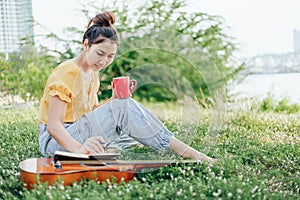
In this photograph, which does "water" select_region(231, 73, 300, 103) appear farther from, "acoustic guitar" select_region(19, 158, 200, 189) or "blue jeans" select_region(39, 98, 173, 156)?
"acoustic guitar" select_region(19, 158, 200, 189)

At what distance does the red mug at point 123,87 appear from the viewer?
3.09 metres

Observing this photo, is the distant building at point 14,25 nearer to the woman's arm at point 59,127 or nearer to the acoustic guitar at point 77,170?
the woman's arm at point 59,127

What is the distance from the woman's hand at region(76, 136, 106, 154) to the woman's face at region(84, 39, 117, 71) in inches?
17.9

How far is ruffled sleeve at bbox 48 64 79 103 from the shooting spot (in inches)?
122

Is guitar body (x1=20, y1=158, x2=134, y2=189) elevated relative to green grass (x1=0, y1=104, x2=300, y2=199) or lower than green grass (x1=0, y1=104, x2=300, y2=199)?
elevated

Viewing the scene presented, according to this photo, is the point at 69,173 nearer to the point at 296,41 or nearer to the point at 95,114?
the point at 95,114

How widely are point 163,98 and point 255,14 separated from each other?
638 cm

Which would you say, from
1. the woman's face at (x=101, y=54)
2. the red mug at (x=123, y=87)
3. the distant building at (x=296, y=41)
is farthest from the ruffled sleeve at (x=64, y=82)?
the distant building at (x=296, y=41)

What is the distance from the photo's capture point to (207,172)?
299 cm

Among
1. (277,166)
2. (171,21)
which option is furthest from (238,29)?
(277,166)

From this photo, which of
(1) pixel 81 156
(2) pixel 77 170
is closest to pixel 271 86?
(1) pixel 81 156

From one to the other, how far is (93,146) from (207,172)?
0.70 metres

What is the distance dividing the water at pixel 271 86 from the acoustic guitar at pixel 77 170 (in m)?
5.48

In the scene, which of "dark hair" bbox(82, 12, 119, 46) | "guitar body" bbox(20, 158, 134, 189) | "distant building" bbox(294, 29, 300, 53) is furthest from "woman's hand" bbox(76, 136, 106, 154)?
"distant building" bbox(294, 29, 300, 53)
